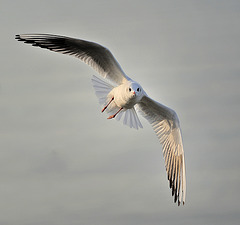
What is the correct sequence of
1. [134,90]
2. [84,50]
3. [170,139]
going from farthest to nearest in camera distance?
[170,139]
[84,50]
[134,90]

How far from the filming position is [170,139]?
15.4m

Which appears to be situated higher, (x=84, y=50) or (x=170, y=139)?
(x=84, y=50)

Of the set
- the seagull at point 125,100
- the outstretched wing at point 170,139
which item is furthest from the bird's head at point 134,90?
the outstretched wing at point 170,139

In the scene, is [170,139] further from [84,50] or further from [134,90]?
[84,50]

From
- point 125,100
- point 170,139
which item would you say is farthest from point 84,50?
point 170,139

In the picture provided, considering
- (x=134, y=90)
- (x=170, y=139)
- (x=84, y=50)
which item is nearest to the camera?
(x=134, y=90)

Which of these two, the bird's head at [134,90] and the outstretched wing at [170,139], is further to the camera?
the outstretched wing at [170,139]

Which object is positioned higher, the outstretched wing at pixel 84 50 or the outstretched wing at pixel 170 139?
the outstretched wing at pixel 84 50

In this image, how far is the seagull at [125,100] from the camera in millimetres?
13867

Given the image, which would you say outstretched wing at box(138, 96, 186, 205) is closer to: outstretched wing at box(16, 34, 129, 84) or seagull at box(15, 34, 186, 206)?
seagull at box(15, 34, 186, 206)

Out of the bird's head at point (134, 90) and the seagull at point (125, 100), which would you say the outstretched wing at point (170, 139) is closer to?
the seagull at point (125, 100)

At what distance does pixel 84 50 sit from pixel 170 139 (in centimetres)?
294

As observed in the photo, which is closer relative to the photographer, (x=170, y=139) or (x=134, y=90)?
(x=134, y=90)

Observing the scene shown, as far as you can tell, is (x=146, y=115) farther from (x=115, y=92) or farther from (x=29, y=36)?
(x=29, y=36)
